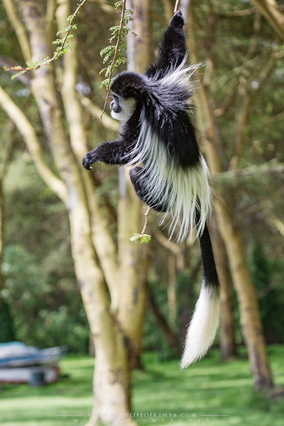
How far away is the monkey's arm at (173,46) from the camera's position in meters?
1.89

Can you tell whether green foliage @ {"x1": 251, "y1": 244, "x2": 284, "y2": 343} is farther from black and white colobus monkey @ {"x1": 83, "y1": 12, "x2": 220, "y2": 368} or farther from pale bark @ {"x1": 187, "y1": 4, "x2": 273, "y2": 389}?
black and white colobus monkey @ {"x1": 83, "y1": 12, "x2": 220, "y2": 368}

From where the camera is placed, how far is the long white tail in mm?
1427

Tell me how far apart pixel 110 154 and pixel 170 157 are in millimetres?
243

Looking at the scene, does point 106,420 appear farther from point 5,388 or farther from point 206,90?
point 5,388

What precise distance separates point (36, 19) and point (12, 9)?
1.40ft

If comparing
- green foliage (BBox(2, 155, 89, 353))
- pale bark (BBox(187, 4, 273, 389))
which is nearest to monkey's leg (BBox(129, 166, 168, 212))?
pale bark (BBox(187, 4, 273, 389))

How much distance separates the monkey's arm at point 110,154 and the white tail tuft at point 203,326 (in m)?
0.56

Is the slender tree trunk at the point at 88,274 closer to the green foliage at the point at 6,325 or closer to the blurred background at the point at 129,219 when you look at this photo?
the blurred background at the point at 129,219

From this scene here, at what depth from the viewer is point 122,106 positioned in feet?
5.42

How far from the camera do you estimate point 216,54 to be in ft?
23.2

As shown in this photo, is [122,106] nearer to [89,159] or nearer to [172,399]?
[89,159]

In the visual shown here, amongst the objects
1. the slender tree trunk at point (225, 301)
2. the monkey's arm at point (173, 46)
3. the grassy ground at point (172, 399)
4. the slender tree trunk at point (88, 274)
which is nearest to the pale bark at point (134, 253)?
the slender tree trunk at point (88, 274)

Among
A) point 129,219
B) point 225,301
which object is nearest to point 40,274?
point 225,301

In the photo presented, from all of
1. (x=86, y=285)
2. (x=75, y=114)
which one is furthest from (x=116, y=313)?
(x=75, y=114)
